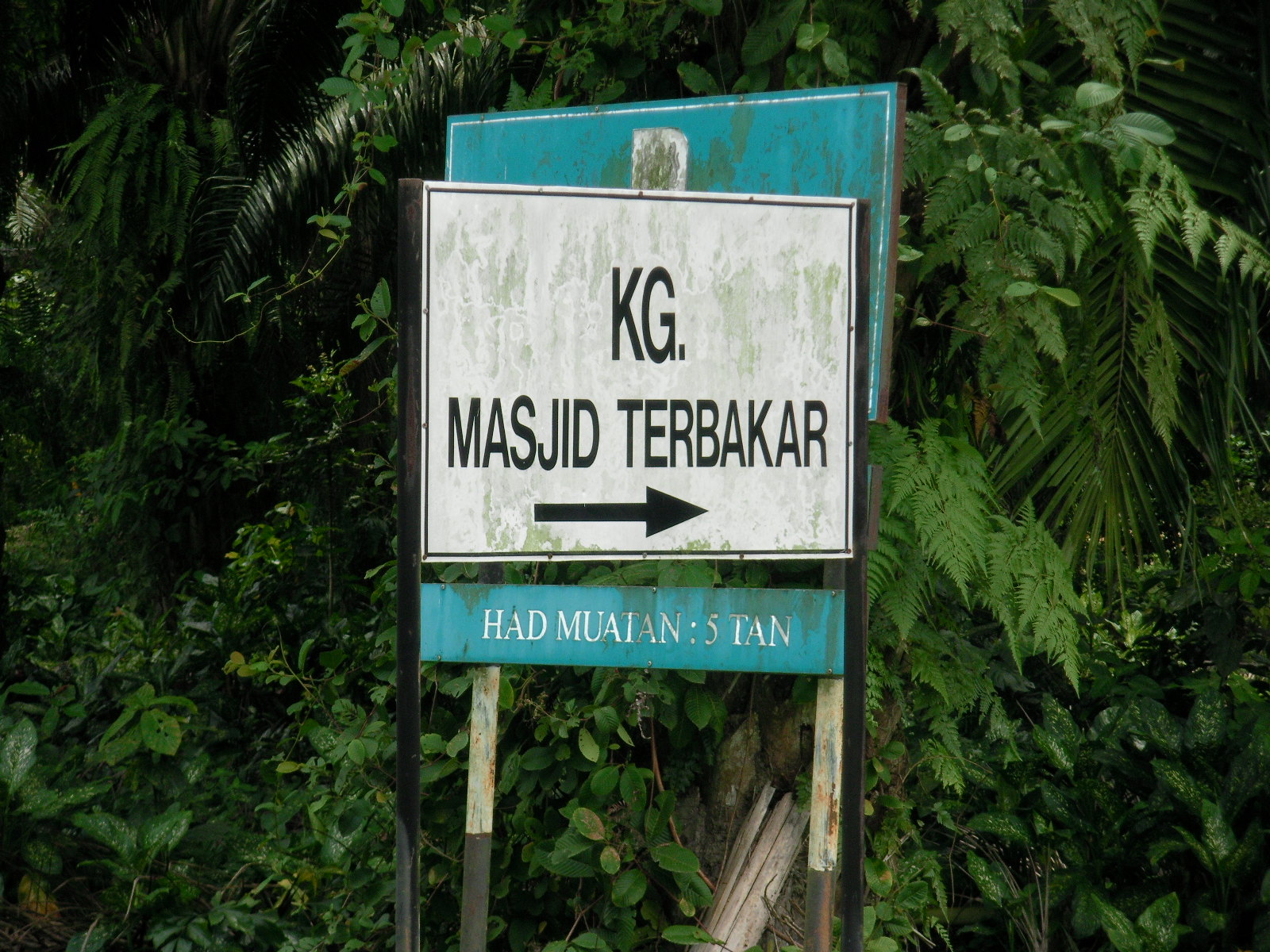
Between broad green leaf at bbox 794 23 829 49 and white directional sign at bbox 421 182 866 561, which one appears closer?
white directional sign at bbox 421 182 866 561

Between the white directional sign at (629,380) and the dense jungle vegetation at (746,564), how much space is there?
0.42 meters

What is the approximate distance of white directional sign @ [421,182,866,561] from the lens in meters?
2.10

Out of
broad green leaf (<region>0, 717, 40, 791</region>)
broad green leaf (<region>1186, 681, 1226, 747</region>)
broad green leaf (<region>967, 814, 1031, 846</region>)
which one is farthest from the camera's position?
broad green leaf (<region>0, 717, 40, 791</region>)

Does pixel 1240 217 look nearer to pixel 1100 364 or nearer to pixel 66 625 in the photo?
Result: pixel 1100 364

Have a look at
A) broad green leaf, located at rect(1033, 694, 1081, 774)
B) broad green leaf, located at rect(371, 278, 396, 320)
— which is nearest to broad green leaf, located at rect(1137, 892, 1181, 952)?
broad green leaf, located at rect(1033, 694, 1081, 774)

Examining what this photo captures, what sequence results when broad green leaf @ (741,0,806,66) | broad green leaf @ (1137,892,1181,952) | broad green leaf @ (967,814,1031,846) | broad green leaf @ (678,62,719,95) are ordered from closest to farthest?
broad green leaf @ (741,0,806,66) < broad green leaf @ (678,62,719,95) < broad green leaf @ (1137,892,1181,952) < broad green leaf @ (967,814,1031,846)

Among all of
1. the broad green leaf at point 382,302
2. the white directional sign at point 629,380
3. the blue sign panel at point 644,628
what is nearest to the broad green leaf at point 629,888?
the blue sign panel at point 644,628

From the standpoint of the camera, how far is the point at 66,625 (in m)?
6.60

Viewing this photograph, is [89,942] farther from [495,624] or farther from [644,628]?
[644,628]

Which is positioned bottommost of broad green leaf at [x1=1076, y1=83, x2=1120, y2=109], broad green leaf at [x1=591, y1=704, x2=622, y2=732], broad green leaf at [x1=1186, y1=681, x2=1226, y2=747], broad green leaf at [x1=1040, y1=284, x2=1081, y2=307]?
broad green leaf at [x1=1186, y1=681, x2=1226, y2=747]

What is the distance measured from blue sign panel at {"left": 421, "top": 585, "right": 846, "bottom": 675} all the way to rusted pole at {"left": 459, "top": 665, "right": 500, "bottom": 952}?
0.48ft

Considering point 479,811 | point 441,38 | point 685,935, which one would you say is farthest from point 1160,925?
point 441,38

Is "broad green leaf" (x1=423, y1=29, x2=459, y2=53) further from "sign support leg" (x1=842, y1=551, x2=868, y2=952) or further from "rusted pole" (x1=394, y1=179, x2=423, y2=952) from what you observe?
"sign support leg" (x1=842, y1=551, x2=868, y2=952)

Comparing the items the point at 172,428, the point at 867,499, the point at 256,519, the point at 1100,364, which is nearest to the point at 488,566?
the point at 867,499
